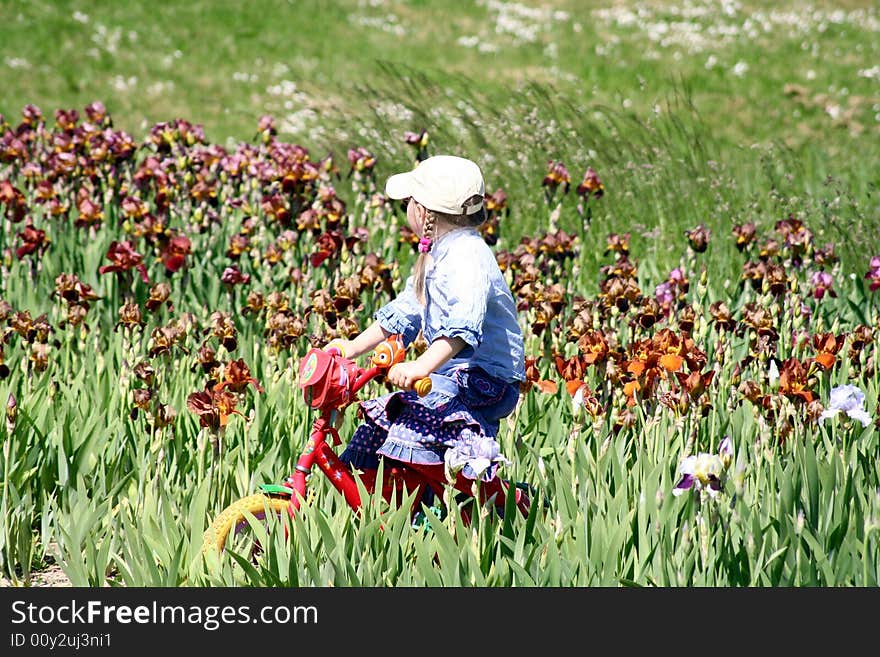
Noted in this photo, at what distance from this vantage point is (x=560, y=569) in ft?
9.32

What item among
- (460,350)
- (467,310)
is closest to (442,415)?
(460,350)

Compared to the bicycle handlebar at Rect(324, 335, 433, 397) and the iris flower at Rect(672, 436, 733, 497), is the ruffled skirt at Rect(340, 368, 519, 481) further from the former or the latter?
the iris flower at Rect(672, 436, 733, 497)

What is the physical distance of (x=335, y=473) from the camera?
3238 mm

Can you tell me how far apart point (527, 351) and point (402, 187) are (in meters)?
1.65

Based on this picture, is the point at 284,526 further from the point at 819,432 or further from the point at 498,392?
the point at 819,432

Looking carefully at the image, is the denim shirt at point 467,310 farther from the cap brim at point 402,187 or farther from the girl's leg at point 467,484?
the girl's leg at point 467,484

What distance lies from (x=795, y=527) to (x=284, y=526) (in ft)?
4.59

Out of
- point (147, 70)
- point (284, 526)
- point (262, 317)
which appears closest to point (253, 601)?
point (284, 526)

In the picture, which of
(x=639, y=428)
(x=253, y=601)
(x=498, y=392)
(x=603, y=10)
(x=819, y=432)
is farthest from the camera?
(x=603, y=10)

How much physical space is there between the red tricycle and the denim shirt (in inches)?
4.0

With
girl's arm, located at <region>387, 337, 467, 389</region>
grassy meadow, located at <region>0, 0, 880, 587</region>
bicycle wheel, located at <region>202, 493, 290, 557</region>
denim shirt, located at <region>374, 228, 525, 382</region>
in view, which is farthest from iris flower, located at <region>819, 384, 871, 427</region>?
bicycle wheel, located at <region>202, 493, 290, 557</region>

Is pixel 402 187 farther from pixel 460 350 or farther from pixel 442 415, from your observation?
pixel 442 415

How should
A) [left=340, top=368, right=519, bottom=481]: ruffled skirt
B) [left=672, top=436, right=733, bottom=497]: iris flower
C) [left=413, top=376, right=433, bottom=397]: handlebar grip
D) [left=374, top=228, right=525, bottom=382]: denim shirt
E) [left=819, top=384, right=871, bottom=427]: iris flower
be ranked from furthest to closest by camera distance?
[left=340, top=368, right=519, bottom=481]: ruffled skirt, [left=374, top=228, right=525, bottom=382]: denim shirt, [left=819, top=384, right=871, bottom=427]: iris flower, [left=413, top=376, right=433, bottom=397]: handlebar grip, [left=672, top=436, right=733, bottom=497]: iris flower

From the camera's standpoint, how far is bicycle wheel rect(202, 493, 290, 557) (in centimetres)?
309
